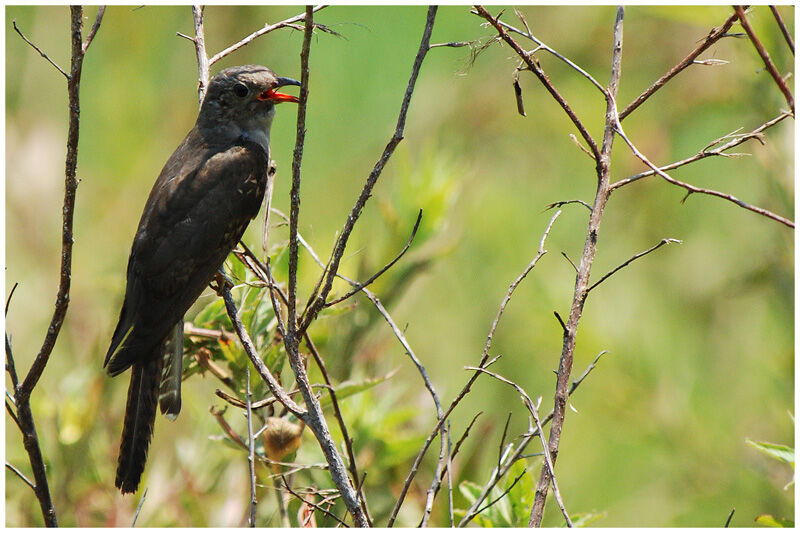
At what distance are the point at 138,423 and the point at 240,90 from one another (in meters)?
1.27

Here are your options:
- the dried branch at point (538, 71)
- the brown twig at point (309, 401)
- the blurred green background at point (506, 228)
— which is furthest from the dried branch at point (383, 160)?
the blurred green background at point (506, 228)

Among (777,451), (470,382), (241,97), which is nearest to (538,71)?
(470,382)

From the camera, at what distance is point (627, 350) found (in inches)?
152

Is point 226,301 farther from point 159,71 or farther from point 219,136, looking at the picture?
point 159,71

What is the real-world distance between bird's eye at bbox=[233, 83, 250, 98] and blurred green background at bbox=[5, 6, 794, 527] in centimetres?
52

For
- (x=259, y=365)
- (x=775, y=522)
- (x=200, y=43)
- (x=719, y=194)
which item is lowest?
(x=775, y=522)

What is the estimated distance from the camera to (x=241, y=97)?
3.13m

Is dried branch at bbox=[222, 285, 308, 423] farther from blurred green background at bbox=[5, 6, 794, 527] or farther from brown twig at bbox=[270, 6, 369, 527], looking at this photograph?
blurred green background at bbox=[5, 6, 794, 527]

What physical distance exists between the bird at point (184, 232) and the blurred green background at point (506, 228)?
383 mm

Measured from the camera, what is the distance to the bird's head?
3.11 metres

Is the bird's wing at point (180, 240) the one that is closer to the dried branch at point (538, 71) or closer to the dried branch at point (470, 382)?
the dried branch at point (470, 382)

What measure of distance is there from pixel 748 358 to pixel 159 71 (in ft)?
11.3

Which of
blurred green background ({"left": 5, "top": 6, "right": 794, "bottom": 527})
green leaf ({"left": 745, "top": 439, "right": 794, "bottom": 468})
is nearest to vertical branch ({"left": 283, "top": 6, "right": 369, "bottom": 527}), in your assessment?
Answer: green leaf ({"left": 745, "top": 439, "right": 794, "bottom": 468})

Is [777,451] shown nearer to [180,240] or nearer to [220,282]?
[220,282]
